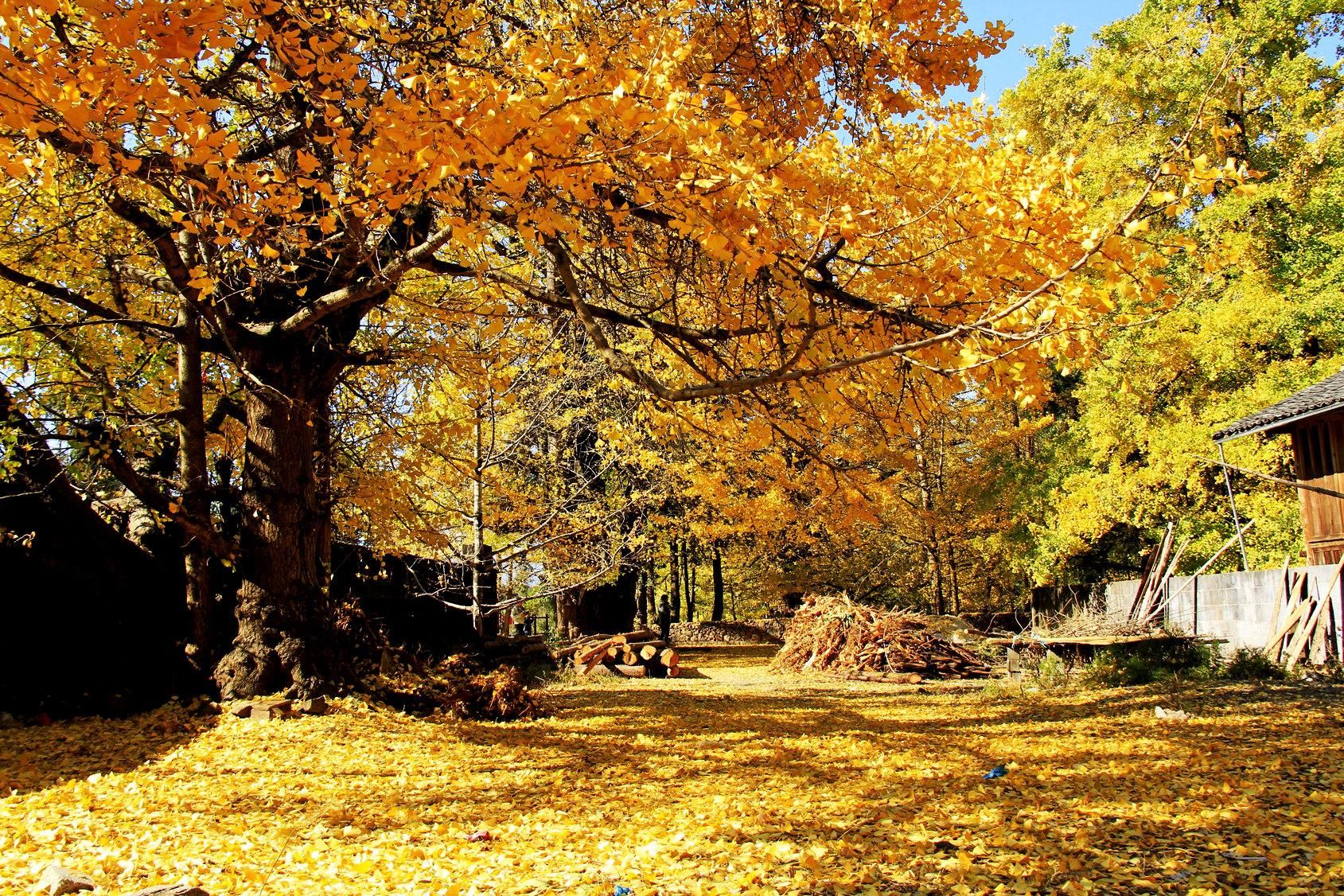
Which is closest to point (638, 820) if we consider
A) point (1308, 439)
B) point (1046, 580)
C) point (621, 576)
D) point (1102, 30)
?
point (1308, 439)

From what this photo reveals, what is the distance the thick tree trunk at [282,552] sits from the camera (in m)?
6.54

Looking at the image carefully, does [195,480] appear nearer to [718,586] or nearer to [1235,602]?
[1235,602]

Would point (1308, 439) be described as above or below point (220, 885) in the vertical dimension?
above

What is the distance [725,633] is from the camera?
77.2ft

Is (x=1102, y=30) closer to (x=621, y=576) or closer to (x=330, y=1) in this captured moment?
(x=621, y=576)

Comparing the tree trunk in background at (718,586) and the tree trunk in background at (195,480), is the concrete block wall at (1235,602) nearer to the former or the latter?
the tree trunk in background at (195,480)

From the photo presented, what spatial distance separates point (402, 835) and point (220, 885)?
843 mm

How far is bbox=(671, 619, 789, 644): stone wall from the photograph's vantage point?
76.2 feet

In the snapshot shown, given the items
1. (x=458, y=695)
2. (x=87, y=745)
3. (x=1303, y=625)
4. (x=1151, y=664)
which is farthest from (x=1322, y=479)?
(x=87, y=745)

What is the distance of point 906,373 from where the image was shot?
18.0 feet

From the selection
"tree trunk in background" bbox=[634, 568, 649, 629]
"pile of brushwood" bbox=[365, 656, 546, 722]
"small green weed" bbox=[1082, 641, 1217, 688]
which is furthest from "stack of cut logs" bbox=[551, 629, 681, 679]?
"tree trunk in background" bbox=[634, 568, 649, 629]

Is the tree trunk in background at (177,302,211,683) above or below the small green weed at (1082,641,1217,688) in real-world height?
above

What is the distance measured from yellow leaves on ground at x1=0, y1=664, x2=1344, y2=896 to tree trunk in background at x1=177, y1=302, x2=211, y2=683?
2.30 ft

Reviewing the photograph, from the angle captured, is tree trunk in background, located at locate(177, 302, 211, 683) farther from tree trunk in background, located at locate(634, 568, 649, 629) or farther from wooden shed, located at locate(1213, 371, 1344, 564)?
tree trunk in background, located at locate(634, 568, 649, 629)
